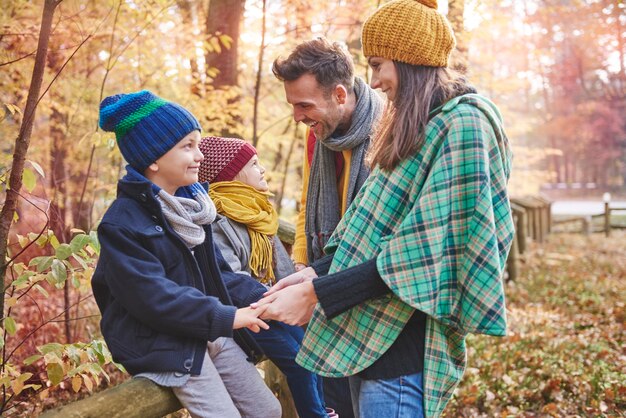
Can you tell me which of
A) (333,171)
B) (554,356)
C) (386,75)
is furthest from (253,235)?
(554,356)

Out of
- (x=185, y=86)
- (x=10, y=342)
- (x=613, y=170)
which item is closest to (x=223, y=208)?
(x=10, y=342)

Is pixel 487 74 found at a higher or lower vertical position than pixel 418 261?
higher

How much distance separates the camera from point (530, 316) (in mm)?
7262

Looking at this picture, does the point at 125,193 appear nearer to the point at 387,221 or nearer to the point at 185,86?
the point at 387,221

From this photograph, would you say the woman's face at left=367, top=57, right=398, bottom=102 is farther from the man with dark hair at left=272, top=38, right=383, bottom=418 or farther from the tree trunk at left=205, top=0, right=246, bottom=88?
the tree trunk at left=205, top=0, right=246, bottom=88

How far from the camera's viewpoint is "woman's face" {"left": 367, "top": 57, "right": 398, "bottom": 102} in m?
1.92

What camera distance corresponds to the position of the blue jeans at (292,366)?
2.41 metres

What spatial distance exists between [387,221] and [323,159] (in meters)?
1.11

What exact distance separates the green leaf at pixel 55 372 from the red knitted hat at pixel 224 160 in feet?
3.45

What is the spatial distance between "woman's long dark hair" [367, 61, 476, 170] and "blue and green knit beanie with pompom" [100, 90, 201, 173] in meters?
0.73

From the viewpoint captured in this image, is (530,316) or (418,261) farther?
(530,316)

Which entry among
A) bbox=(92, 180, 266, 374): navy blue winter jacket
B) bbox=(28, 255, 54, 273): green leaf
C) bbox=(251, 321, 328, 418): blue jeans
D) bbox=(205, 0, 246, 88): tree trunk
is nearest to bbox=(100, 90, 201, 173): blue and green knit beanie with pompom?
bbox=(92, 180, 266, 374): navy blue winter jacket

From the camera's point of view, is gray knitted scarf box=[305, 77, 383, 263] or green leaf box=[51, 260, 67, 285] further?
gray knitted scarf box=[305, 77, 383, 263]

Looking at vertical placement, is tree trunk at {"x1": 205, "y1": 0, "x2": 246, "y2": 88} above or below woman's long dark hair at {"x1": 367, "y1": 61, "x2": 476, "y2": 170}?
above
